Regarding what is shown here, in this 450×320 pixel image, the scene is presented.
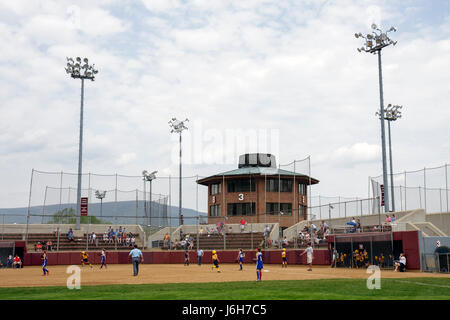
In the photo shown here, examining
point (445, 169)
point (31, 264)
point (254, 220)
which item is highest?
point (445, 169)

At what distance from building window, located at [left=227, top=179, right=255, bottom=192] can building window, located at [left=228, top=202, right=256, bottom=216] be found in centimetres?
183

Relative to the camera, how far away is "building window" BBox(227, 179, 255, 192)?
64.5 meters

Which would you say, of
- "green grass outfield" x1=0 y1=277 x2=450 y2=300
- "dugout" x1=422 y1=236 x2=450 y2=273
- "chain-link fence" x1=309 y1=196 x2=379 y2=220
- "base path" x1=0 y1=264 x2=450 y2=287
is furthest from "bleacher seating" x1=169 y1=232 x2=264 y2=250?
"green grass outfield" x1=0 y1=277 x2=450 y2=300

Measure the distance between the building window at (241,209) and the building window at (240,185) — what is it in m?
1.83

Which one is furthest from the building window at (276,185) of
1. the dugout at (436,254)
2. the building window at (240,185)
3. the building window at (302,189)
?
the dugout at (436,254)

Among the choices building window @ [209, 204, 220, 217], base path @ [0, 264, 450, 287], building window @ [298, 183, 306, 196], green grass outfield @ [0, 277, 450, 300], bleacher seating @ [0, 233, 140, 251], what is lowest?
base path @ [0, 264, 450, 287]

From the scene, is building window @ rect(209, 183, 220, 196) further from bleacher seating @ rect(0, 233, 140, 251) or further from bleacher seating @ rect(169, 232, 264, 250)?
bleacher seating @ rect(0, 233, 140, 251)

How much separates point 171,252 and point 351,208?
17.8 metres
